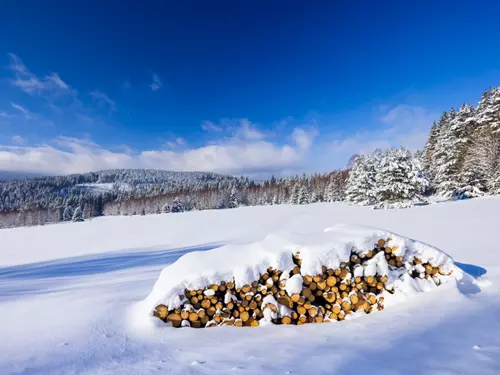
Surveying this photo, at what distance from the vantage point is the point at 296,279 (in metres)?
4.00

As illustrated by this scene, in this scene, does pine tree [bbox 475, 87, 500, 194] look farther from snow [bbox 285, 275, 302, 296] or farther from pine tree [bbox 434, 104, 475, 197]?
snow [bbox 285, 275, 302, 296]

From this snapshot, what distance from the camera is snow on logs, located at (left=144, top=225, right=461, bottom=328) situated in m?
3.88

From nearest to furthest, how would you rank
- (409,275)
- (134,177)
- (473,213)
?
(409,275), (473,213), (134,177)

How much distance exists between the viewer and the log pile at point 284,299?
3.85 m

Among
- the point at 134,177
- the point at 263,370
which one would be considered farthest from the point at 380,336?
the point at 134,177

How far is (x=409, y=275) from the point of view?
4.37 m

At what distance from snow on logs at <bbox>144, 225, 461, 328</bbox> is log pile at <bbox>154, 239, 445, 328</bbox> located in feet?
0.04

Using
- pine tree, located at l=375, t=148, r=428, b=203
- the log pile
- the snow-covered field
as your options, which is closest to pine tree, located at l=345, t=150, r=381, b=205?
pine tree, located at l=375, t=148, r=428, b=203

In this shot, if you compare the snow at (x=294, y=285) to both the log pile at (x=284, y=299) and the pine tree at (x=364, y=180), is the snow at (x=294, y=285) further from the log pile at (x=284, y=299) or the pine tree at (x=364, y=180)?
the pine tree at (x=364, y=180)

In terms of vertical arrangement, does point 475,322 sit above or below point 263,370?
above

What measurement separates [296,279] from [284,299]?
347 millimetres

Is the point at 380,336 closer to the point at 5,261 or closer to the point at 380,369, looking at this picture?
the point at 380,369

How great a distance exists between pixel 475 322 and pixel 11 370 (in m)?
5.40

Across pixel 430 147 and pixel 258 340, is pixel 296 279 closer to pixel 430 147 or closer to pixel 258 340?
pixel 258 340
